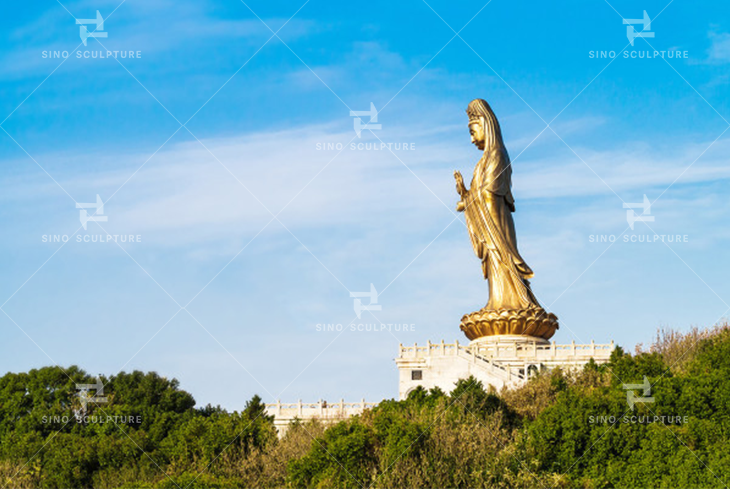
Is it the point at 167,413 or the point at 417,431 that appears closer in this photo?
the point at 417,431

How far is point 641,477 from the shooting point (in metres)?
37.4

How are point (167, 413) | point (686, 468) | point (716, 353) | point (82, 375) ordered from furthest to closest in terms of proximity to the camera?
point (82, 375)
point (167, 413)
point (716, 353)
point (686, 468)

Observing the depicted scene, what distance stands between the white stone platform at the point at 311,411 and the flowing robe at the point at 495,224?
329 inches

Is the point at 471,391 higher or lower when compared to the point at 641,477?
higher

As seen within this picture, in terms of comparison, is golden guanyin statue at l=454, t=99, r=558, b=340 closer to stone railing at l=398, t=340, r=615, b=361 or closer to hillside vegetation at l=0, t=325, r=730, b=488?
stone railing at l=398, t=340, r=615, b=361

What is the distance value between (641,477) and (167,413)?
19173mm

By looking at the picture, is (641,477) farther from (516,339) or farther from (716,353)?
(516,339)

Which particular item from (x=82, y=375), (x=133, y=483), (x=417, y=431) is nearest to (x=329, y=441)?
(x=417, y=431)
